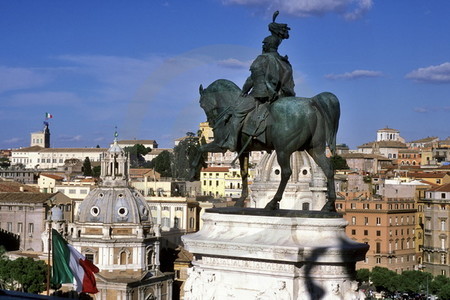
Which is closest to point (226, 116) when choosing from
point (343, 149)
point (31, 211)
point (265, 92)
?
point (265, 92)

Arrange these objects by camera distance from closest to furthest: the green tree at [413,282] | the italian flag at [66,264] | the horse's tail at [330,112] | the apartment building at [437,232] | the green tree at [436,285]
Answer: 1. the horse's tail at [330,112]
2. the italian flag at [66,264]
3. the green tree at [436,285]
4. the green tree at [413,282]
5. the apartment building at [437,232]

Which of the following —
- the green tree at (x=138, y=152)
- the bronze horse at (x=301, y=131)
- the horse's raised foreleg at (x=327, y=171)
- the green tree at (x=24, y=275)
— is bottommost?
the green tree at (x=24, y=275)

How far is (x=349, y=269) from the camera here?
11000 mm

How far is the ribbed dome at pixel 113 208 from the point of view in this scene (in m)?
64.9

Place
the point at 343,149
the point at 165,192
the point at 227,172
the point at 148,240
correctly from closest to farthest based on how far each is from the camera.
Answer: the point at 148,240 → the point at 165,192 → the point at 227,172 → the point at 343,149

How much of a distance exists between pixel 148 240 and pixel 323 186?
16.6m

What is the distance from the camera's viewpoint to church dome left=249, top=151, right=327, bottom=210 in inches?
2090

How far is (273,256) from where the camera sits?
10.8 meters

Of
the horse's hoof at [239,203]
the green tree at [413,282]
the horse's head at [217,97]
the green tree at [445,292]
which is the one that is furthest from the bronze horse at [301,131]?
the green tree at [413,282]

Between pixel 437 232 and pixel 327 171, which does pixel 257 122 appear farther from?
pixel 437 232

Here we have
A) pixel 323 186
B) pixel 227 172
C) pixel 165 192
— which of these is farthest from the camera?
pixel 227 172

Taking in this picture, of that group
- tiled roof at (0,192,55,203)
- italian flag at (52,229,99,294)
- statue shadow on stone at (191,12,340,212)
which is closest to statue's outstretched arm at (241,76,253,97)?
statue shadow on stone at (191,12,340,212)

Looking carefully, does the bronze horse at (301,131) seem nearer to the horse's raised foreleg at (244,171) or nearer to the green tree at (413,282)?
the horse's raised foreleg at (244,171)

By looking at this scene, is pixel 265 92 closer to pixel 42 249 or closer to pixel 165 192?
pixel 42 249
